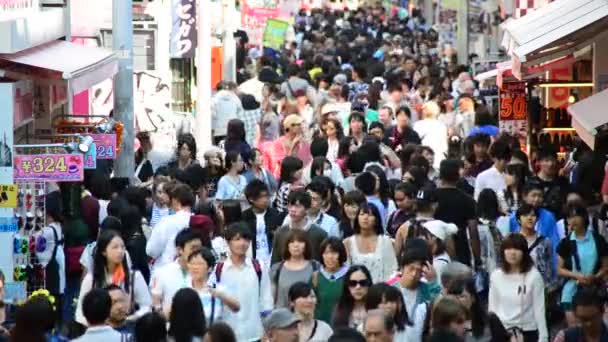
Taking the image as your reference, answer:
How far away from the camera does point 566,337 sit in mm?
11414

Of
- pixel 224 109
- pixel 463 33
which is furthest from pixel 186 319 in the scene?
pixel 463 33

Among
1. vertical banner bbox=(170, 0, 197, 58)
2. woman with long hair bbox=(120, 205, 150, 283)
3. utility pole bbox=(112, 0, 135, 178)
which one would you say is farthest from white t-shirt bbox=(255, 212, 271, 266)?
vertical banner bbox=(170, 0, 197, 58)

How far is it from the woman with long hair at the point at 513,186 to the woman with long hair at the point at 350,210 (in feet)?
6.62

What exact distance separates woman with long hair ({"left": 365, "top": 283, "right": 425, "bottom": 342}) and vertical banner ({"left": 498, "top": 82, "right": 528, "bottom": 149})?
493 inches

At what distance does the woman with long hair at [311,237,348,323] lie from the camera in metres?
13.1

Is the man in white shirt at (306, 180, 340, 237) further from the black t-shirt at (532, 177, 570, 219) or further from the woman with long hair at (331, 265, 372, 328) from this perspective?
the woman with long hair at (331, 265, 372, 328)

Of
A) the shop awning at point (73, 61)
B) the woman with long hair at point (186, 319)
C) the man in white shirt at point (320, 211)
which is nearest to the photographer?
the woman with long hair at point (186, 319)

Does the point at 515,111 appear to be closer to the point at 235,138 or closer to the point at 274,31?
the point at 235,138

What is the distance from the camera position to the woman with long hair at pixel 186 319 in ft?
35.9

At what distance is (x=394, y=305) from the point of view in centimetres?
1161

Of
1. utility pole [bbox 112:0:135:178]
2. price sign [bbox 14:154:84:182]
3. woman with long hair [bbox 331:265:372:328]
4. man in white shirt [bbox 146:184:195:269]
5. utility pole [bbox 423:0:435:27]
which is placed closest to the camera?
woman with long hair [bbox 331:265:372:328]

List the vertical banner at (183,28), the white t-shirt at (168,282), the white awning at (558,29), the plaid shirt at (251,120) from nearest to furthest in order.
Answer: the white t-shirt at (168,282)
the white awning at (558,29)
the plaid shirt at (251,120)
the vertical banner at (183,28)

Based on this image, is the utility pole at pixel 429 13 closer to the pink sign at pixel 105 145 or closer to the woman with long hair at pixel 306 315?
the pink sign at pixel 105 145

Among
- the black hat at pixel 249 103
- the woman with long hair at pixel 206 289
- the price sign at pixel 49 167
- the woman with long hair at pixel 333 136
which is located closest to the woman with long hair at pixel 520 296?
the woman with long hair at pixel 206 289
